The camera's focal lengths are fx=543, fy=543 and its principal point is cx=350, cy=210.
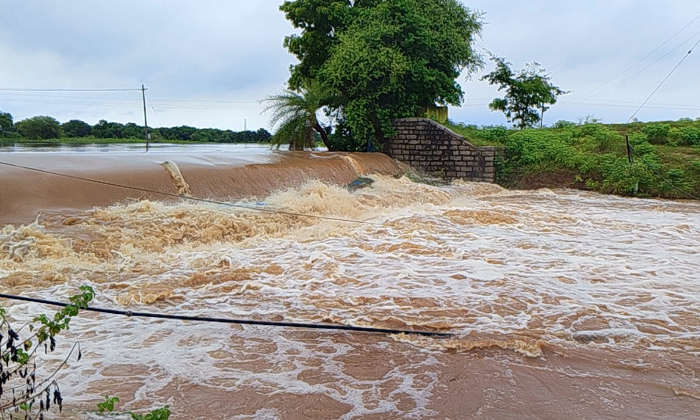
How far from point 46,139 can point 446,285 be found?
21612mm

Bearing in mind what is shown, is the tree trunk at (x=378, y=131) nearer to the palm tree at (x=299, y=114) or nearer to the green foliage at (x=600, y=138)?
the palm tree at (x=299, y=114)

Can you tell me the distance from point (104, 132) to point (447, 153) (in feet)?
60.2

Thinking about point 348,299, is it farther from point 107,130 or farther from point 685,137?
point 107,130

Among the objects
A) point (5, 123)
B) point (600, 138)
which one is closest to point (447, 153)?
point (600, 138)

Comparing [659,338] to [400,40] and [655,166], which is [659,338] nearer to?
[655,166]

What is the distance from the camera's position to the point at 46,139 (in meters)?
21.5

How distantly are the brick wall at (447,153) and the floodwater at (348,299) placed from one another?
469cm

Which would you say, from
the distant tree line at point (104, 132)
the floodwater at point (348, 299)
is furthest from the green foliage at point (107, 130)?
the floodwater at point (348, 299)

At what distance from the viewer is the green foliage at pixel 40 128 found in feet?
66.0

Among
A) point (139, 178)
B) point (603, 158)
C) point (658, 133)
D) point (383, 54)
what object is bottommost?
point (139, 178)

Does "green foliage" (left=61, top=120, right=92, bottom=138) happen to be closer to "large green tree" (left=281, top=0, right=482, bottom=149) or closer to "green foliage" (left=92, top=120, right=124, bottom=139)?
"green foliage" (left=92, top=120, right=124, bottom=139)

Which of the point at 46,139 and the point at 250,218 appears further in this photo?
the point at 46,139

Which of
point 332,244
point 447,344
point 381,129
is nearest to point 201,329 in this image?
point 447,344

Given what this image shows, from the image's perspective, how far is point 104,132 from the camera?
82.0 feet
